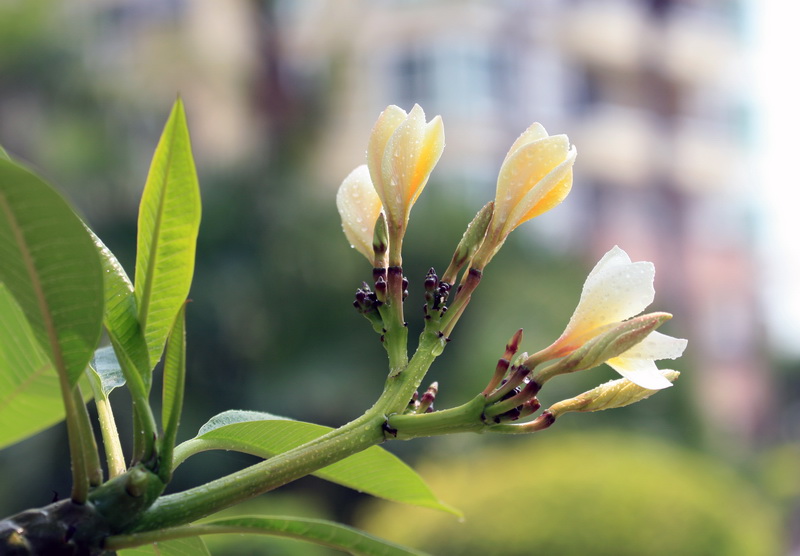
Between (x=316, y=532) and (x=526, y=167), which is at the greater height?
(x=526, y=167)

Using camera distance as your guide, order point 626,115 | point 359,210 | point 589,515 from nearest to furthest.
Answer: point 359,210 → point 589,515 → point 626,115

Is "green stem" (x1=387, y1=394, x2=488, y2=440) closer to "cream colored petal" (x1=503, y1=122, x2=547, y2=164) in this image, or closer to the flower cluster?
the flower cluster

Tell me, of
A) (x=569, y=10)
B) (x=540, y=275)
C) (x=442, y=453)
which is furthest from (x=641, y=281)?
(x=569, y=10)

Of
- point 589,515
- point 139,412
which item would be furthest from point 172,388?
point 589,515

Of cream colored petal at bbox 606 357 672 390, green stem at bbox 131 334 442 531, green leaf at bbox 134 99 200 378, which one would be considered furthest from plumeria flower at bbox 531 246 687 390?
green leaf at bbox 134 99 200 378

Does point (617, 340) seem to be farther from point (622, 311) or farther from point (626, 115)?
point (626, 115)

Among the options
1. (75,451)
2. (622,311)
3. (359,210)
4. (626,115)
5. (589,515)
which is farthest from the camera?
(626,115)

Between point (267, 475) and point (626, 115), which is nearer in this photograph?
point (267, 475)
